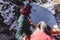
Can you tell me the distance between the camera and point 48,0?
98 centimetres

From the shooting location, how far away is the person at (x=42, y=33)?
2.99ft

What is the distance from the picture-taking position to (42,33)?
0.92 m

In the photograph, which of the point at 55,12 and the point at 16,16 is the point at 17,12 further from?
the point at 55,12

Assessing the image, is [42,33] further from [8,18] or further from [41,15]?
[8,18]

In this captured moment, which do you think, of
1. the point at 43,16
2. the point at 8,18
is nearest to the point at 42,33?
the point at 43,16

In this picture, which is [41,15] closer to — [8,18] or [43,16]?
[43,16]

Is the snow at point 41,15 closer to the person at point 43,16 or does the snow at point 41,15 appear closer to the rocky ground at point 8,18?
the person at point 43,16

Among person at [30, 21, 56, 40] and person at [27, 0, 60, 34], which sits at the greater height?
person at [27, 0, 60, 34]

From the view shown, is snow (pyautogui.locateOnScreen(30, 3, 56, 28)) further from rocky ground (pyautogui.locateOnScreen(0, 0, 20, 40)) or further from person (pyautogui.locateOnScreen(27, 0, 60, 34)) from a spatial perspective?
rocky ground (pyautogui.locateOnScreen(0, 0, 20, 40))

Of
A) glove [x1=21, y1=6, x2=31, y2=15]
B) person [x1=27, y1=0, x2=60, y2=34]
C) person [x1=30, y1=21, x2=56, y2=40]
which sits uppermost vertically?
glove [x1=21, y1=6, x2=31, y2=15]

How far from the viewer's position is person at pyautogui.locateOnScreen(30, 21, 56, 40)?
91 cm

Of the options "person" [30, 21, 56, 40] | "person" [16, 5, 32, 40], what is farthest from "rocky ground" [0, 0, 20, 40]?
"person" [30, 21, 56, 40]

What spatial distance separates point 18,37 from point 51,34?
0.68 feet

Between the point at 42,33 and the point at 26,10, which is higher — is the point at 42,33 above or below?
below
